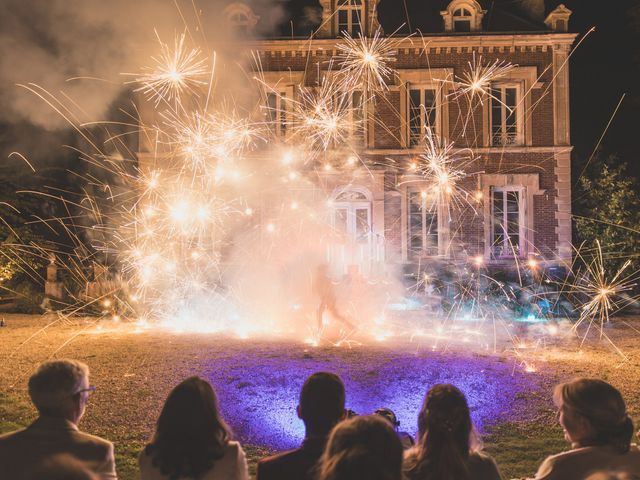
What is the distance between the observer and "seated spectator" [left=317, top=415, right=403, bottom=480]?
171 cm

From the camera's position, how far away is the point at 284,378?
686cm

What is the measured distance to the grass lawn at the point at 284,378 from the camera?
198 inches

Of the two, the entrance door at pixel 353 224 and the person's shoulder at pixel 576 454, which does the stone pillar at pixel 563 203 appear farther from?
the person's shoulder at pixel 576 454

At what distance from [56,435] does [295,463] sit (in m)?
1.00

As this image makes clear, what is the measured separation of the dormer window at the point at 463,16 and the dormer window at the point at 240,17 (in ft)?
18.5

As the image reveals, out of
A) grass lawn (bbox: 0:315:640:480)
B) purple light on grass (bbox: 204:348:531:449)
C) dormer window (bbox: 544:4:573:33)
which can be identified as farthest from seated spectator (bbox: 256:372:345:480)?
dormer window (bbox: 544:4:573:33)

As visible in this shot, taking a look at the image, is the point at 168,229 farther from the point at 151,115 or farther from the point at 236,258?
the point at 151,115

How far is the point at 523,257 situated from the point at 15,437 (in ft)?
53.2

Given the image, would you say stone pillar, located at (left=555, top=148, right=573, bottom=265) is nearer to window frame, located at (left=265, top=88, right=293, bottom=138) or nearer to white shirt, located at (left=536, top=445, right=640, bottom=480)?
window frame, located at (left=265, top=88, right=293, bottom=138)

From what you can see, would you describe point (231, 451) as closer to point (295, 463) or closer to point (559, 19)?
point (295, 463)

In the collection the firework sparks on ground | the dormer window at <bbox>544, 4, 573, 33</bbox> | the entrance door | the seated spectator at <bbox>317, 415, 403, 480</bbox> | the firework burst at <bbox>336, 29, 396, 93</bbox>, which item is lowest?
the firework sparks on ground

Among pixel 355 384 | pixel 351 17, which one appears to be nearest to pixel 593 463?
pixel 355 384

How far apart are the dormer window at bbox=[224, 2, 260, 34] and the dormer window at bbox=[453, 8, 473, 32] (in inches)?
234

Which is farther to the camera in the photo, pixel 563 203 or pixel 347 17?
pixel 347 17
